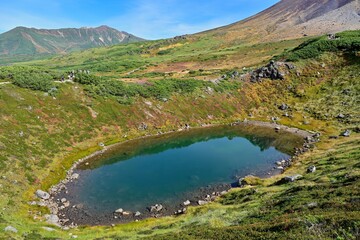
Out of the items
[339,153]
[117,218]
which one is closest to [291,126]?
[339,153]

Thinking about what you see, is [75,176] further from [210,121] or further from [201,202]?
[210,121]

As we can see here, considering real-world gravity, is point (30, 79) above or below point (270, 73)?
above

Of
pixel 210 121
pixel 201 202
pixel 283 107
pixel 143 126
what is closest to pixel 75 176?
pixel 201 202

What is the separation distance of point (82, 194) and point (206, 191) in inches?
944

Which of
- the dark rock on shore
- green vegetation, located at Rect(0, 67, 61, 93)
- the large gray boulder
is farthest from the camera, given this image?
green vegetation, located at Rect(0, 67, 61, 93)

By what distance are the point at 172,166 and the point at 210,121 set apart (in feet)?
135

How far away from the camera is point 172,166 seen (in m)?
73.4

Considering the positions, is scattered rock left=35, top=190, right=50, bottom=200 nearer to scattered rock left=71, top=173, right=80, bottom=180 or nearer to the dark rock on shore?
scattered rock left=71, top=173, right=80, bottom=180

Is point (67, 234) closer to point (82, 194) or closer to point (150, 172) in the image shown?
point (82, 194)

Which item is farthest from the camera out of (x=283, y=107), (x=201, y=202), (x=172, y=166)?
(x=283, y=107)

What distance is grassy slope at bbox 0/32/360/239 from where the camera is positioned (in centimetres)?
2958

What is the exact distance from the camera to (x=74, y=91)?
100688 mm

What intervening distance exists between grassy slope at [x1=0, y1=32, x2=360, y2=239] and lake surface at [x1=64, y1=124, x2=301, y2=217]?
7.12m

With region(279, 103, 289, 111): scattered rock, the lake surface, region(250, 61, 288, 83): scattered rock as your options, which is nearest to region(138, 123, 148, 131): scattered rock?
the lake surface
